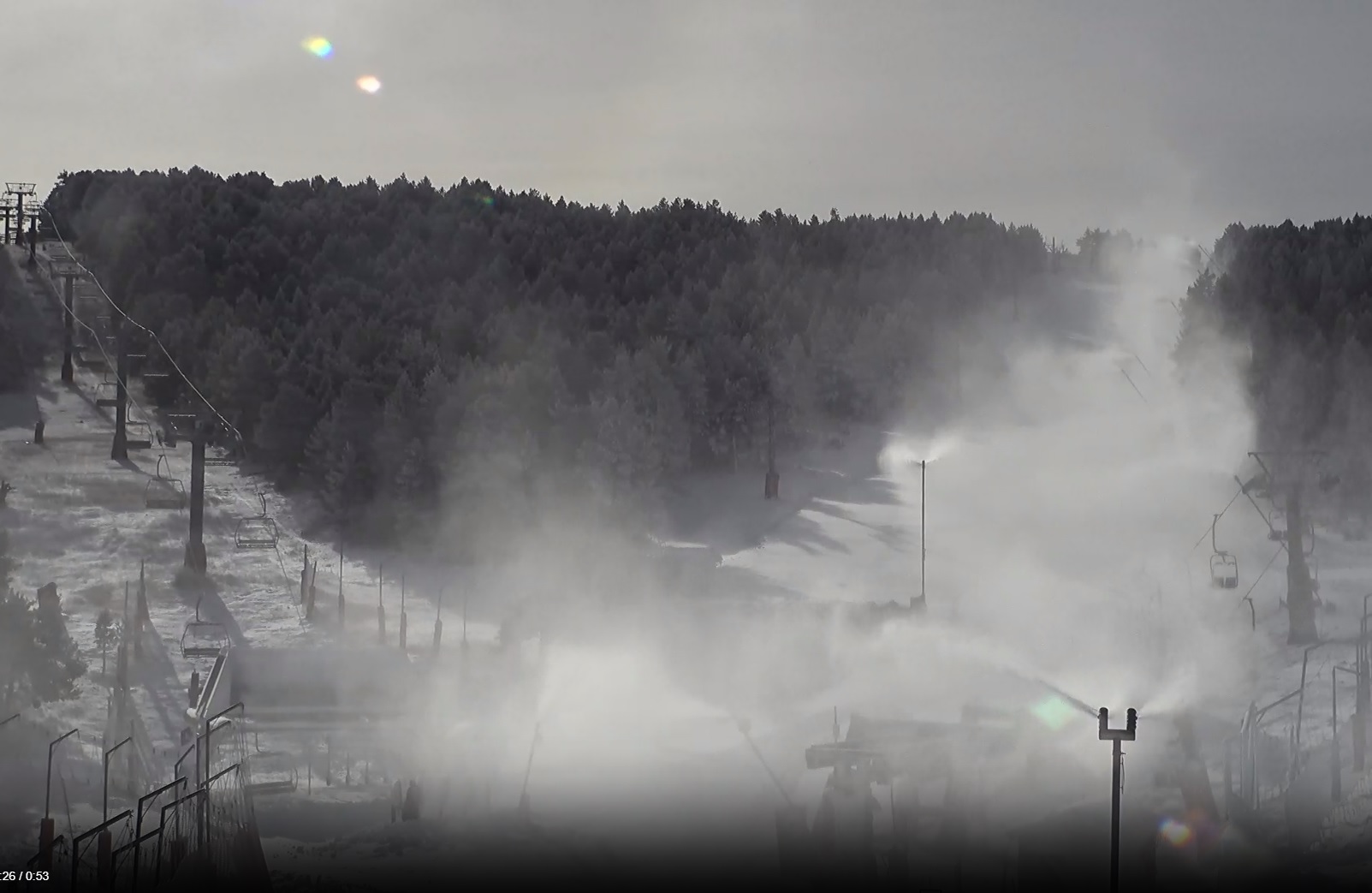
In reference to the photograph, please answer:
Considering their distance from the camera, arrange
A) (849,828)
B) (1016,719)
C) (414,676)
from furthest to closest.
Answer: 1. (414,676)
2. (1016,719)
3. (849,828)

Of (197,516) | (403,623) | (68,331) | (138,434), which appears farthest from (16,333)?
(403,623)

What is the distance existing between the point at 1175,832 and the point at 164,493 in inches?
1698

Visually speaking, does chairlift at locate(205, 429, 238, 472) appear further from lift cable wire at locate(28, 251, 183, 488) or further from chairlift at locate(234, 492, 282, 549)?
chairlift at locate(234, 492, 282, 549)

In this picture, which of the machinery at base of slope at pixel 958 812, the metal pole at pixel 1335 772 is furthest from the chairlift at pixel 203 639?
the metal pole at pixel 1335 772

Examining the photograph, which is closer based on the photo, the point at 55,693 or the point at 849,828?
the point at 849,828

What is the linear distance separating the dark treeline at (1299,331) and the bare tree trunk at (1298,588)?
959 inches

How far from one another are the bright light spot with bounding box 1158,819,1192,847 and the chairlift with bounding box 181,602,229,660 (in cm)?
2776

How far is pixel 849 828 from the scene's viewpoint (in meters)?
39.8

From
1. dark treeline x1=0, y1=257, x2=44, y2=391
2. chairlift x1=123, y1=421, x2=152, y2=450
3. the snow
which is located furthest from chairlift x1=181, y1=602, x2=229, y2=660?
dark treeline x1=0, y1=257, x2=44, y2=391

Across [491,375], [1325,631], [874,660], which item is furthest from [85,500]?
[1325,631]

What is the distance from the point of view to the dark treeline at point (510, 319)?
75.8m

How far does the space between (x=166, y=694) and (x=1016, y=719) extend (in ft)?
79.2

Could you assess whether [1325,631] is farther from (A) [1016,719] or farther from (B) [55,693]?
(B) [55,693]

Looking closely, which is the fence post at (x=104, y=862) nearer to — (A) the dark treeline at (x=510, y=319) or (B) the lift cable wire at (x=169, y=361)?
(B) the lift cable wire at (x=169, y=361)
